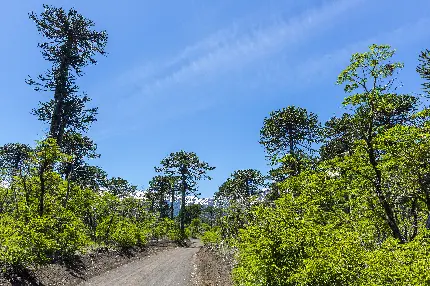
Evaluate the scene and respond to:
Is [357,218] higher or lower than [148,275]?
higher

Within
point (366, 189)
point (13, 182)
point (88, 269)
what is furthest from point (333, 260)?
point (13, 182)

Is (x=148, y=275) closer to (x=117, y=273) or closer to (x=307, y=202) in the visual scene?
(x=117, y=273)

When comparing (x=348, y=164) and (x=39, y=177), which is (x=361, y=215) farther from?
(x=39, y=177)

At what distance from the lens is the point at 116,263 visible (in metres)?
24.2

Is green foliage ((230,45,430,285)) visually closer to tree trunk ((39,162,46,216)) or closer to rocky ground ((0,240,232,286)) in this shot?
rocky ground ((0,240,232,286))

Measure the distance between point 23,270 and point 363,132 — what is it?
16816 mm

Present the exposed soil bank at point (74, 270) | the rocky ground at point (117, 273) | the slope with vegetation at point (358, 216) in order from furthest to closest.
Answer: the rocky ground at point (117, 273) < the exposed soil bank at point (74, 270) < the slope with vegetation at point (358, 216)

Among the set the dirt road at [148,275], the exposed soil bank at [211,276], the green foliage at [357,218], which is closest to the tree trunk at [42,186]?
the dirt road at [148,275]

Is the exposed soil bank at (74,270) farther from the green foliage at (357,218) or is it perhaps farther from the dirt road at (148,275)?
the green foliage at (357,218)

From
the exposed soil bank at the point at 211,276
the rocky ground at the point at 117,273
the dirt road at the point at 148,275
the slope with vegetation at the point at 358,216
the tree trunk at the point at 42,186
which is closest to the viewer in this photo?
the slope with vegetation at the point at 358,216

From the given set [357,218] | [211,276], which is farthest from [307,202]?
[211,276]

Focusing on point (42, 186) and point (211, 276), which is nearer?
point (42, 186)

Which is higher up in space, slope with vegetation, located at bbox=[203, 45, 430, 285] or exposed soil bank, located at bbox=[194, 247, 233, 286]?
slope with vegetation, located at bbox=[203, 45, 430, 285]

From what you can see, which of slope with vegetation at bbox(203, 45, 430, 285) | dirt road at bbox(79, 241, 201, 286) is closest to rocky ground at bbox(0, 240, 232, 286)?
dirt road at bbox(79, 241, 201, 286)
